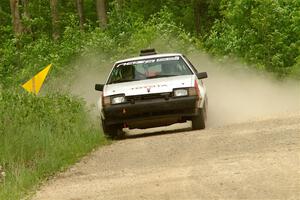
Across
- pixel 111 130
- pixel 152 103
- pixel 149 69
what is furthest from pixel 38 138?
pixel 149 69

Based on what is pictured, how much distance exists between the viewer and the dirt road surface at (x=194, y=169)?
7.53 metres

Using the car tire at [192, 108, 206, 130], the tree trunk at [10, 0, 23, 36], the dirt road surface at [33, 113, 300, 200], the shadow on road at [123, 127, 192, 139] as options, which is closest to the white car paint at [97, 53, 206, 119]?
the car tire at [192, 108, 206, 130]

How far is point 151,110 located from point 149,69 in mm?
1509

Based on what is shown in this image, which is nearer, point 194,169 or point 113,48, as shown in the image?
point 194,169

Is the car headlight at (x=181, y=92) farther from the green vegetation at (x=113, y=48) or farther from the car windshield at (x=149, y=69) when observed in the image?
the green vegetation at (x=113, y=48)

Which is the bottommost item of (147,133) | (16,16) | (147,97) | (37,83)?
(147,133)

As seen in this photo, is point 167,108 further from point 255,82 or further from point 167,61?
point 255,82

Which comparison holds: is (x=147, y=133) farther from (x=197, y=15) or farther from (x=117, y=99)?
(x=197, y=15)

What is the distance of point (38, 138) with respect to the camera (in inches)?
466

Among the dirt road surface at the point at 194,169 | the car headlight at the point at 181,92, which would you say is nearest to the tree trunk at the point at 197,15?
the car headlight at the point at 181,92

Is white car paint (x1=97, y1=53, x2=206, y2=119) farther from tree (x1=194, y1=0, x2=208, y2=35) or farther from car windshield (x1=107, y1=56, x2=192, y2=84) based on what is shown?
tree (x1=194, y1=0, x2=208, y2=35)

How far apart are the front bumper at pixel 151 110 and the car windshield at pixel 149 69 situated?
1.09 m

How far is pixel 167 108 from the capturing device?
14.3 meters

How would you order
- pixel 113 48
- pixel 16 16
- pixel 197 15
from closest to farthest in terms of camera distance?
pixel 113 48, pixel 16 16, pixel 197 15
